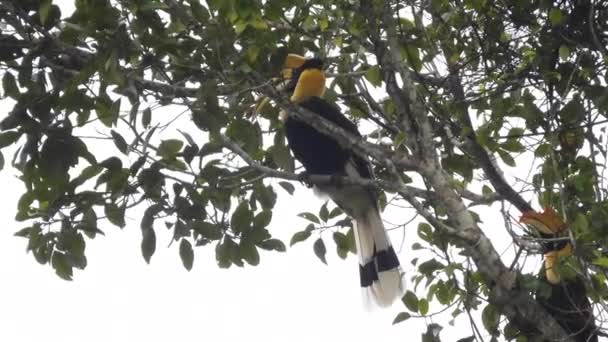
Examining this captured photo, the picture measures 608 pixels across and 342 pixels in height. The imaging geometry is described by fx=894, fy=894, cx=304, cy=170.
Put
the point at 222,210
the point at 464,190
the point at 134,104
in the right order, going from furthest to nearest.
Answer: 1. the point at 464,190
2. the point at 222,210
3. the point at 134,104

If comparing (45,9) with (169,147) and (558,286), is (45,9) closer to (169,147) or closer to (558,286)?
(169,147)

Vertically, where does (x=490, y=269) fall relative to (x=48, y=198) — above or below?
below

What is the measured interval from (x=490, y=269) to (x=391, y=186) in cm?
40

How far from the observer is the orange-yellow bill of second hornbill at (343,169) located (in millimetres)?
3533

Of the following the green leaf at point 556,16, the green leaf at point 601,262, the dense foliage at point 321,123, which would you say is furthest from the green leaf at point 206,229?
the green leaf at point 556,16

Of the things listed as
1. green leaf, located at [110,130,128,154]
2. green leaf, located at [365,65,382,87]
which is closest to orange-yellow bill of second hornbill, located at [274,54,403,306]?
green leaf, located at [365,65,382,87]

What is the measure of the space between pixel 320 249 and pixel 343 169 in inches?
32.2

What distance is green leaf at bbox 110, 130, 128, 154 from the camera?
2504 mm

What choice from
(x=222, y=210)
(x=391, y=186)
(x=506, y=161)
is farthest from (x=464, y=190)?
(x=222, y=210)

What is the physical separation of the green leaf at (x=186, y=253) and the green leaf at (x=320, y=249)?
543 millimetres

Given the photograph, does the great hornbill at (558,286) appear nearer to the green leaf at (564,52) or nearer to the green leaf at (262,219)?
the green leaf at (564,52)

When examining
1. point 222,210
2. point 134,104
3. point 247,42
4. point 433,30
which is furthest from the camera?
point 433,30

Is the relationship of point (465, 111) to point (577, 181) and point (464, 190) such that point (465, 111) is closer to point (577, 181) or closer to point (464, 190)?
point (464, 190)

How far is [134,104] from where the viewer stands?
2.47 meters
